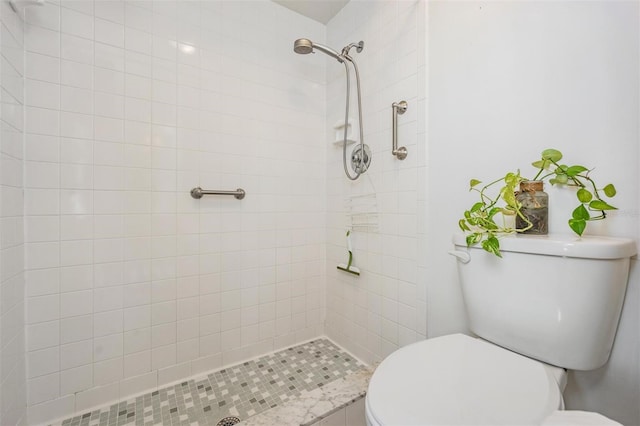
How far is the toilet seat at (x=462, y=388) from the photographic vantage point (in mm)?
551

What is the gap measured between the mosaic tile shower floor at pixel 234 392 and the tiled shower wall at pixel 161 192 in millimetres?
70

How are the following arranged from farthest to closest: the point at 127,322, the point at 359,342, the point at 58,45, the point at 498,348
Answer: the point at 359,342, the point at 127,322, the point at 58,45, the point at 498,348

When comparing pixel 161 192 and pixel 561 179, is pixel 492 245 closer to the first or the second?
pixel 561 179

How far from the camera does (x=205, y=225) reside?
55.8 inches

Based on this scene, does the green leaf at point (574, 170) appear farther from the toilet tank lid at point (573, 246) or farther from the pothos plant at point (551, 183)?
the toilet tank lid at point (573, 246)

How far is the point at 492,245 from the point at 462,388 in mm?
379

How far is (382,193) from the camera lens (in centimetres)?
140

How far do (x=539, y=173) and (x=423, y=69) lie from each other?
25.4 inches

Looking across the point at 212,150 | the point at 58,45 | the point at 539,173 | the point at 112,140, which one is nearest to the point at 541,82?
the point at 539,173

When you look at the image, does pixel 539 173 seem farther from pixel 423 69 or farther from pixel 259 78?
pixel 259 78

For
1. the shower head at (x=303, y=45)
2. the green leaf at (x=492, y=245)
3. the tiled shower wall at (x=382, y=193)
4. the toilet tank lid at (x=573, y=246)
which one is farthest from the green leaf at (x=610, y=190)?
the shower head at (x=303, y=45)

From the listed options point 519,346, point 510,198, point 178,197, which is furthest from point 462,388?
point 178,197

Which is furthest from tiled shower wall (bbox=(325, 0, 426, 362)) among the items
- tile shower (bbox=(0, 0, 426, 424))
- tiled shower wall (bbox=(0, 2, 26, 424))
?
tiled shower wall (bbox=(0, 2, 26, 424))

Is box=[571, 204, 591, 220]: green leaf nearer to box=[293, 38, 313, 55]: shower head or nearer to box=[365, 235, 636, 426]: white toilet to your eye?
box=[365, 235, 636, 426]: white toilet
